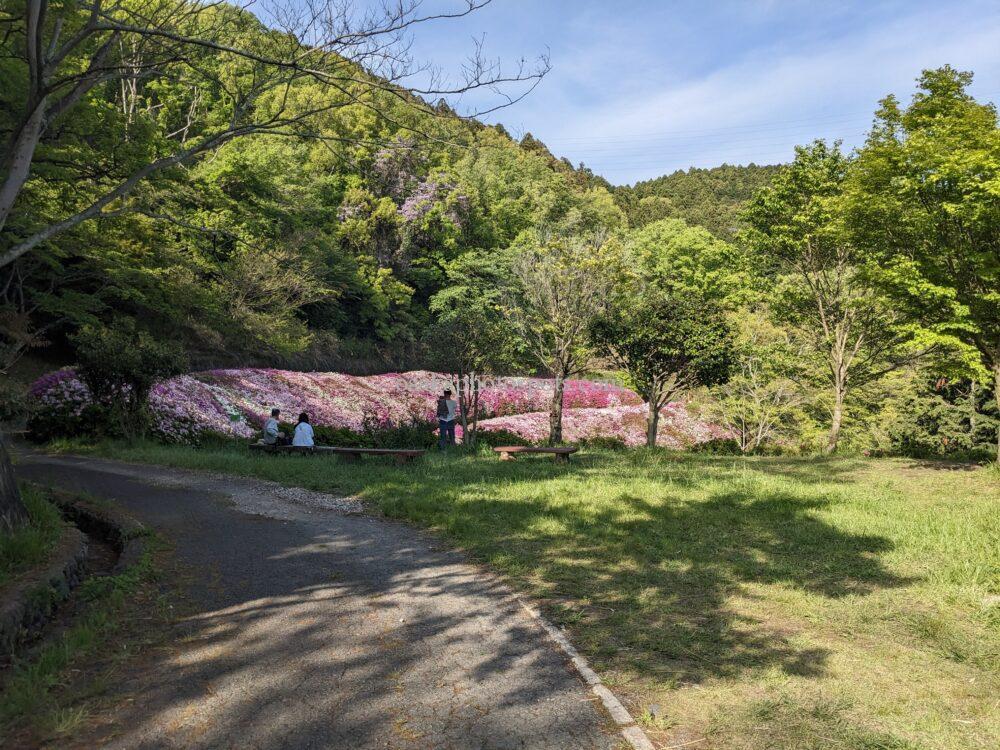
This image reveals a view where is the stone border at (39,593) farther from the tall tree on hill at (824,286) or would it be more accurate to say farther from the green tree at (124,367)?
the tall tree on hill at (824,286)

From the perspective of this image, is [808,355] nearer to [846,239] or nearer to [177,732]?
[846,239]

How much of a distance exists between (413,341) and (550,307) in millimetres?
20585

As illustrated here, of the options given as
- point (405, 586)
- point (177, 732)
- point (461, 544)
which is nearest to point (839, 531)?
point (461, 544)

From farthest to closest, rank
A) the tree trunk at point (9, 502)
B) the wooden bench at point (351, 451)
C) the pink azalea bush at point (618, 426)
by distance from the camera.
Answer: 1. the pink azalea bush at point (618, 426)
2. the wooden bench at point (351, 451)
3. the tree trunk at point (9, 502)

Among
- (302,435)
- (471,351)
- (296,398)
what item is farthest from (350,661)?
(296,398)

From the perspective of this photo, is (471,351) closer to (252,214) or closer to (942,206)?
(942,206)

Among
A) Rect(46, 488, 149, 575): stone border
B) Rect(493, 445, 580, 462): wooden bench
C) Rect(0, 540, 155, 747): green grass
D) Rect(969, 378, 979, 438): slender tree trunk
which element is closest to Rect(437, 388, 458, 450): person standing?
Rect(493, 445, 580, 462): wooden bench

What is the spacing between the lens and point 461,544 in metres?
6.77

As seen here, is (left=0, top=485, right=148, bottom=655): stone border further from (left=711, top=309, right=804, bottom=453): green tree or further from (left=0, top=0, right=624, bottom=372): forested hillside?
(left=711, top=309, right=804, bottom=453): green tree

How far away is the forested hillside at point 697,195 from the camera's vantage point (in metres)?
68.7

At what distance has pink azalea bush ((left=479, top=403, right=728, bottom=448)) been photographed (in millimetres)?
22406

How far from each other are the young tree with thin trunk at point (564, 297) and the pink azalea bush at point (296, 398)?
2.19 m

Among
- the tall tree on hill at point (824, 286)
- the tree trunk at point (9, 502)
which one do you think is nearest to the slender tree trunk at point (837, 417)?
the tall tree on hill at point (824, 286)

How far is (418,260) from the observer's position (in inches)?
1606
